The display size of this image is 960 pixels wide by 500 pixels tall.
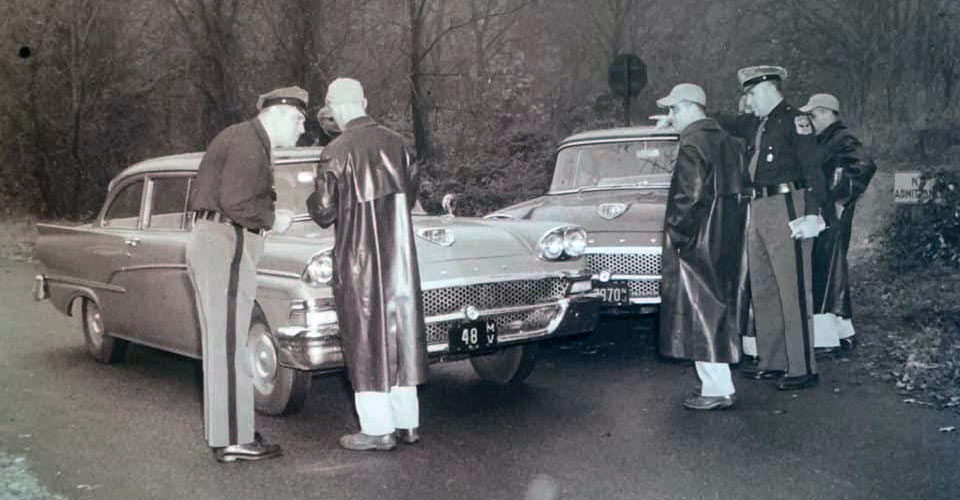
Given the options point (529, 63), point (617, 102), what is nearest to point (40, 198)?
point (529, 63)

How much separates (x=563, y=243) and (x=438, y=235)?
3.08 ft

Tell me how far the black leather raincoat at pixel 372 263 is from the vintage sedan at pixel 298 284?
0.30 m

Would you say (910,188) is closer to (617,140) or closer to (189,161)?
(617,140)

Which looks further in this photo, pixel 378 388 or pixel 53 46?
pixel 53 46

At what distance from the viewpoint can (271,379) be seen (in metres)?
6.30

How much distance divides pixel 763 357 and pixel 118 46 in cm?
2297

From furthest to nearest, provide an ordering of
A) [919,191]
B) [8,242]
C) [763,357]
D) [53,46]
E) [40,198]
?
[40,198], [53,46], [8,242], [919,191], [763,357]

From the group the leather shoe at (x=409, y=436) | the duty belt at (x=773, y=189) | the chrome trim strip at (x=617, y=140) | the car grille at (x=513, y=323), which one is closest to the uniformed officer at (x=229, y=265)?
the leather shoe at (x=409, y=436)

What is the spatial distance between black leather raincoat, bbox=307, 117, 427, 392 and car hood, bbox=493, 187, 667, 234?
3094mm

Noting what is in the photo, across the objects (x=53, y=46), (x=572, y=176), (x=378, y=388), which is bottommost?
(x=378, y=388)

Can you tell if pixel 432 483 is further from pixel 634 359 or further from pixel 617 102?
pixel 617 102

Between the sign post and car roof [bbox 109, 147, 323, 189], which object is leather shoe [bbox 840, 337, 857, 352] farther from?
the sign post

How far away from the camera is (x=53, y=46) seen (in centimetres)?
2556

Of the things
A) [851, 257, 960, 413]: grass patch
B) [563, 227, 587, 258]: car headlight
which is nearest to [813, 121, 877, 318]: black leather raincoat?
[851, 257, 960, 413]: grass patch
